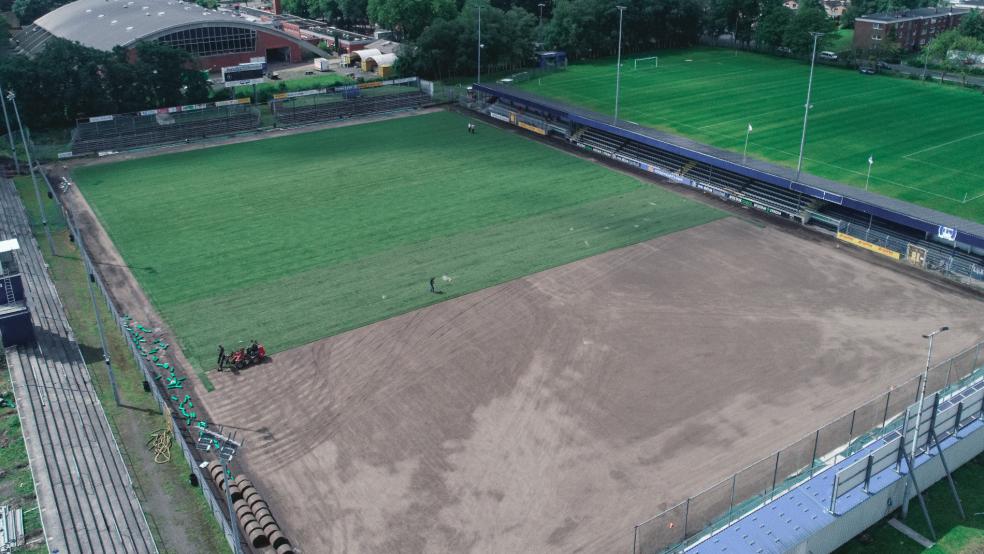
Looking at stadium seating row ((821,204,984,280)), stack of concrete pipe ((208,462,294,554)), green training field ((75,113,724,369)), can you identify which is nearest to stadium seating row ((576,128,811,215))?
stadium seating row ((821,204,984,280))

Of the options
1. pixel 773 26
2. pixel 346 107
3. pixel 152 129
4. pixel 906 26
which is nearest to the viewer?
pixel 152 129

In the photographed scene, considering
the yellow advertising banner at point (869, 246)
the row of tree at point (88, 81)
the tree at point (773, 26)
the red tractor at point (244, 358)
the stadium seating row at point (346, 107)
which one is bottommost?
the red tractor at point (244, 358)

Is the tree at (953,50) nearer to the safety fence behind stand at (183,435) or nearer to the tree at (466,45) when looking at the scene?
the tree at (466,45)

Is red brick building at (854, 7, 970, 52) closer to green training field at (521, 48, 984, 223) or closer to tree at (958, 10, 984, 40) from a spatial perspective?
tree at (958, 10, 984, 40)

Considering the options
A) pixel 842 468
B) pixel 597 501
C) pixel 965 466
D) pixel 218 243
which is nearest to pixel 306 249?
pixel 218 243

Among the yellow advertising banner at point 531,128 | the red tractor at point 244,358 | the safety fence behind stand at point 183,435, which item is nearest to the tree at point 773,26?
the yellow advertising banner at point 531,128

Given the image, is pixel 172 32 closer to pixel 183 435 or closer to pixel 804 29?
pixel 183 435

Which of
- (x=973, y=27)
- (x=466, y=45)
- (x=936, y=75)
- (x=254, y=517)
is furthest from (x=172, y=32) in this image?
(x=973, y=27)

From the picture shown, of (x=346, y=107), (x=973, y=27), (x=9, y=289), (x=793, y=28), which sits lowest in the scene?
(x=9, y=289)
